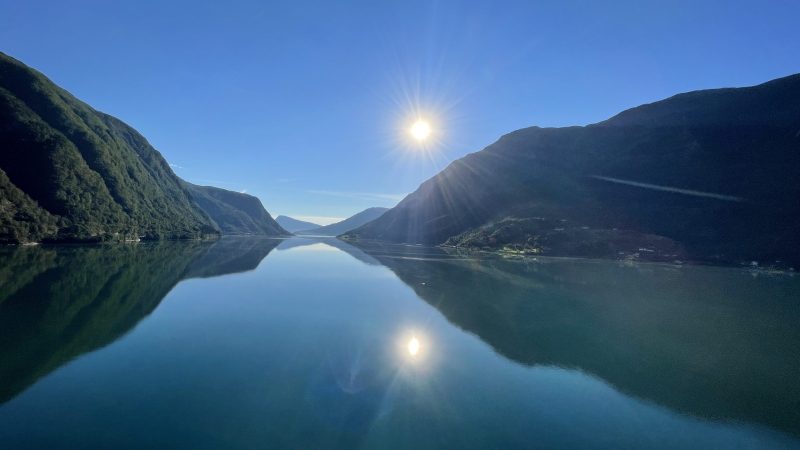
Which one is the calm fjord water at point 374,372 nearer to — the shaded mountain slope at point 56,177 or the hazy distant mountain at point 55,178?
the hazy distant mountain at point 55,178

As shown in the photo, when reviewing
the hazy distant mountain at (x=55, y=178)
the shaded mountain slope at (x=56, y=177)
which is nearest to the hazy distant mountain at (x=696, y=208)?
the hazy distant mountain at (x=55, y=178)

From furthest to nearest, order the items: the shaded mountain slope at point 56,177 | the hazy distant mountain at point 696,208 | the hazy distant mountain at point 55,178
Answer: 1. the hazy distant mountain at point 696,208
2. the shaded mountain slope at point 56,177
3. the hazy distant mountain at point 55,178

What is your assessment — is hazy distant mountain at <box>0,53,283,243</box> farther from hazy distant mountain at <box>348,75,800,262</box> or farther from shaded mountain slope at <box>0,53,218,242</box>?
hazy distant mountain at <box>348,75,800,262</box>

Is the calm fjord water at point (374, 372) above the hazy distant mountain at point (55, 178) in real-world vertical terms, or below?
below

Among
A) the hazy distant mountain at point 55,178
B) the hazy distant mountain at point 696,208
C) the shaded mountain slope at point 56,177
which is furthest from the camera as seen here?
the hazy distant mountain at point 696,208

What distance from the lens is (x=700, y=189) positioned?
170875 mm

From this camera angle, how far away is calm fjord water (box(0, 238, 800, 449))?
1412cm

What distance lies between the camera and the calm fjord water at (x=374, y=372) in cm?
1412

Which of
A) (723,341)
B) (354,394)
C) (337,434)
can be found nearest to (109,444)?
(337,434)

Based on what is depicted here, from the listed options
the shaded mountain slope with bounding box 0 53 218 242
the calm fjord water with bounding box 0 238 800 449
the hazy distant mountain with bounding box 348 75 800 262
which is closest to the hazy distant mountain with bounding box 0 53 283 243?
the shaded mountain slope with bounding box 0 53 218 242

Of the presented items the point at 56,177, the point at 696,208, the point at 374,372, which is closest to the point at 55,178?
the point at 56,177

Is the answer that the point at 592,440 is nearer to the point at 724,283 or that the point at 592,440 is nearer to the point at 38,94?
the point at 724,283

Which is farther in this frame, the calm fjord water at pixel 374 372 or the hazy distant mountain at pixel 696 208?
the hazy distant mountain at pixel 696 208

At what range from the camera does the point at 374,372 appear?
21.0 meters
